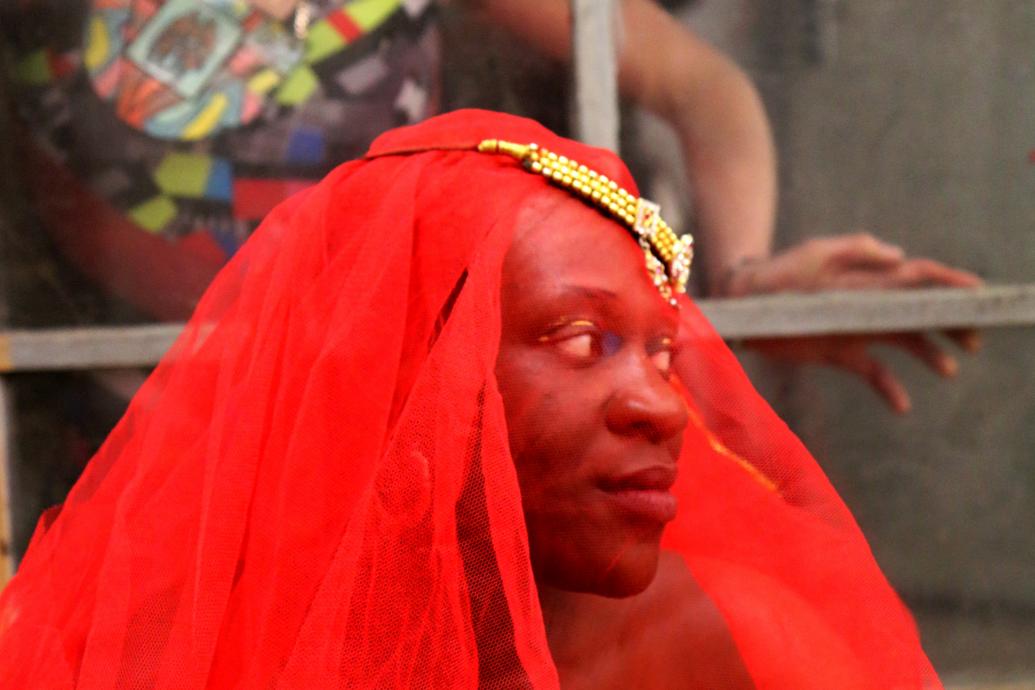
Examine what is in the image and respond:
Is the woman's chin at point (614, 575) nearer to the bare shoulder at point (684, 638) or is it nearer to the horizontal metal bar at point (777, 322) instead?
the bare shoulder at point (684, 638)

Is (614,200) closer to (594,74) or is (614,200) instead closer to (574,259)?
(574,259)

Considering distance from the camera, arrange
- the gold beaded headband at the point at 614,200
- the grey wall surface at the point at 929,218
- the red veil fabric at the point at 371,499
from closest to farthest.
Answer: the red veil fabric at the point at 371,499, the gold beaded headband at the point at 614,200, the grey wall surface at the point at 929,218

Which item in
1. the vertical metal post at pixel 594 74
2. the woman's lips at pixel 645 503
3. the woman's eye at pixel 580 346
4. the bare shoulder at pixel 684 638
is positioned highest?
the vertical metal post at pixel 594 74

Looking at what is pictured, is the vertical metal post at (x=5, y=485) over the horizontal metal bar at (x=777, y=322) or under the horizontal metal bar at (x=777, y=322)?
under

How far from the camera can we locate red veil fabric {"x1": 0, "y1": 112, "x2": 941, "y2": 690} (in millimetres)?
780

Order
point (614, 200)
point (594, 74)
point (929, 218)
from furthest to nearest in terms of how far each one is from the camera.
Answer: point (929, 218) → point (594, 74) → point (614, 200)

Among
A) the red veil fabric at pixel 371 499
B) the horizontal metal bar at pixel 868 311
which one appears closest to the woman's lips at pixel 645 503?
the red veil fabric at pixel 371 499

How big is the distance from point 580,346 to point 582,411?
0.20 feet

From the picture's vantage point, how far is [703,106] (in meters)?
1.57

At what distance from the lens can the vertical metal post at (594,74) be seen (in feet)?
4.92

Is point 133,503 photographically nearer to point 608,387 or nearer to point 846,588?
point 608,387

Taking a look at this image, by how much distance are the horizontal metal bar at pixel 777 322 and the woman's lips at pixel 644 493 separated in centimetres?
69

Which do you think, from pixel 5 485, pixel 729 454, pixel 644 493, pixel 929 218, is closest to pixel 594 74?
pixel 929 218

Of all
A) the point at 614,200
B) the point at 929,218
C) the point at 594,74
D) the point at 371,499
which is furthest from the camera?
the point at 929,218
